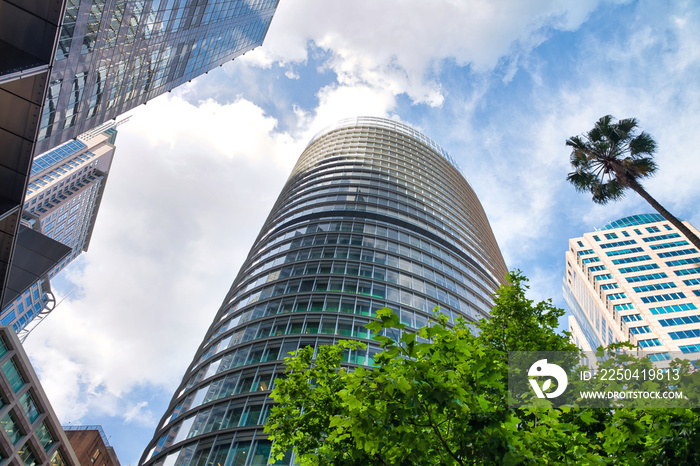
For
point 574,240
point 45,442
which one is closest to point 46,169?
point 45,442

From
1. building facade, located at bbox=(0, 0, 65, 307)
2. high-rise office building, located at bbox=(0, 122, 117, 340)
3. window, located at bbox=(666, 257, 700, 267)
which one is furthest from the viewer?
high-rise office building, located at bbox=(0, 122, 117, 340)

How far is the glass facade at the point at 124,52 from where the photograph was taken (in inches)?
787

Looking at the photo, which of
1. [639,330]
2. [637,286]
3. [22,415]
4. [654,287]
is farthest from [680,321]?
[22,415]

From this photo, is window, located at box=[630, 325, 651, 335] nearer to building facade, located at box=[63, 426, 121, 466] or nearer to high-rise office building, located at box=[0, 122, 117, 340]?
building facade, located at box=[63, 426, 121, 466]

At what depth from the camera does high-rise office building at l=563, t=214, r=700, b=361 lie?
68.6 metres

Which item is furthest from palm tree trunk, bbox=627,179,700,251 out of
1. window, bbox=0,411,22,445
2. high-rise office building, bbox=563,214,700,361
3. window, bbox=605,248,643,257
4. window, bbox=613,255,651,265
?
window, bbox=605,248,643,257

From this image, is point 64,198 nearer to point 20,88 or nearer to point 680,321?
point 20,88

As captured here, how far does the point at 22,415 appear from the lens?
3588cm

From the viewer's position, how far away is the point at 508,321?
10898mm

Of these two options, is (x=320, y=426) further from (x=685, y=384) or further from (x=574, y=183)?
(x=574, y=183)

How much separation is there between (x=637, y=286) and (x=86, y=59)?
96826 mm

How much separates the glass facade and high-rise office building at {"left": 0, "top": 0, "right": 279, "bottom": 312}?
0.09m

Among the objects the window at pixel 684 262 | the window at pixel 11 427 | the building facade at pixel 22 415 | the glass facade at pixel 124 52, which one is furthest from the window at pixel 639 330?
the window at pixel 11 427

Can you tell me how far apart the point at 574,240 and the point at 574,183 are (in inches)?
3687
